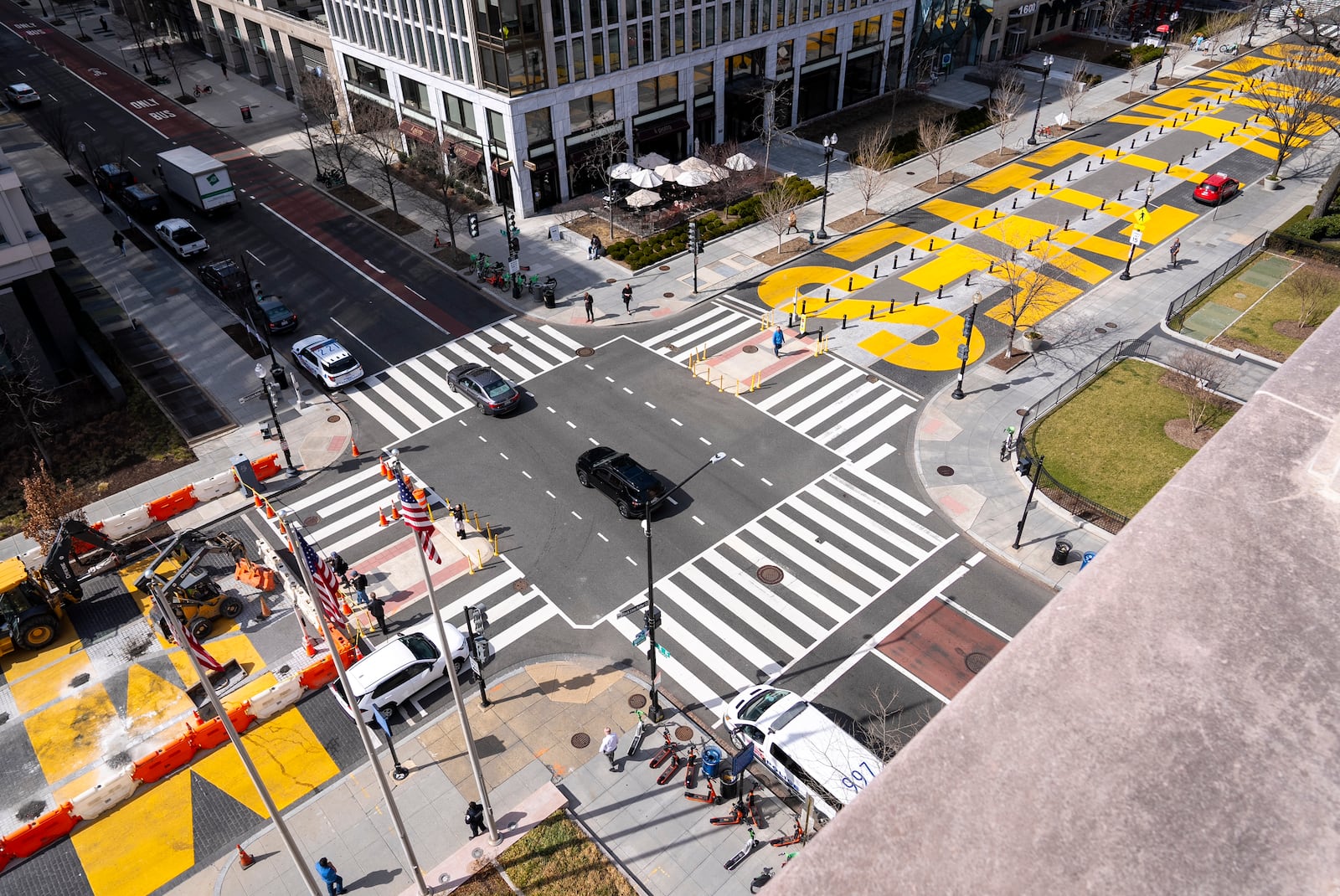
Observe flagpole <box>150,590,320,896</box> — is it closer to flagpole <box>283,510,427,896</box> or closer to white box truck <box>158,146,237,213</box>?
flagpole <box>283,510,427,896</box>

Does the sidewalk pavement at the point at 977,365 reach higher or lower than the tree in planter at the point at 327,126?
lower

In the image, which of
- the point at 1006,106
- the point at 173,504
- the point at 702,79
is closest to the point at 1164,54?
the point at 1006,106

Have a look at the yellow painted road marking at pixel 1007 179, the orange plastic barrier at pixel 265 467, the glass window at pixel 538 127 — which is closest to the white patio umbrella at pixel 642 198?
the glass window at pixel 538 127

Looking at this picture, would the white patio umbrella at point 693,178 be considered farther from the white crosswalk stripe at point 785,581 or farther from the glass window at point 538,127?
the white crosswalk stripe at point 785,581

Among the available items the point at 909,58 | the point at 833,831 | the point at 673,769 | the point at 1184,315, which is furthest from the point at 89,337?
the point at 909,58

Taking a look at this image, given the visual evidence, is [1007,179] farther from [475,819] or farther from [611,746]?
[475,819]

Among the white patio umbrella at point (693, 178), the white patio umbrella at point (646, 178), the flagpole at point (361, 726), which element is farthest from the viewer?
the white patio umbrella at point (693, 178)

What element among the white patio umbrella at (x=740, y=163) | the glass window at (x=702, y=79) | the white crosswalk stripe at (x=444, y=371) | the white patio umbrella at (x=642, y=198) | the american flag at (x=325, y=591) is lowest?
the white crosswalk stripe at (x=444, y=371)
